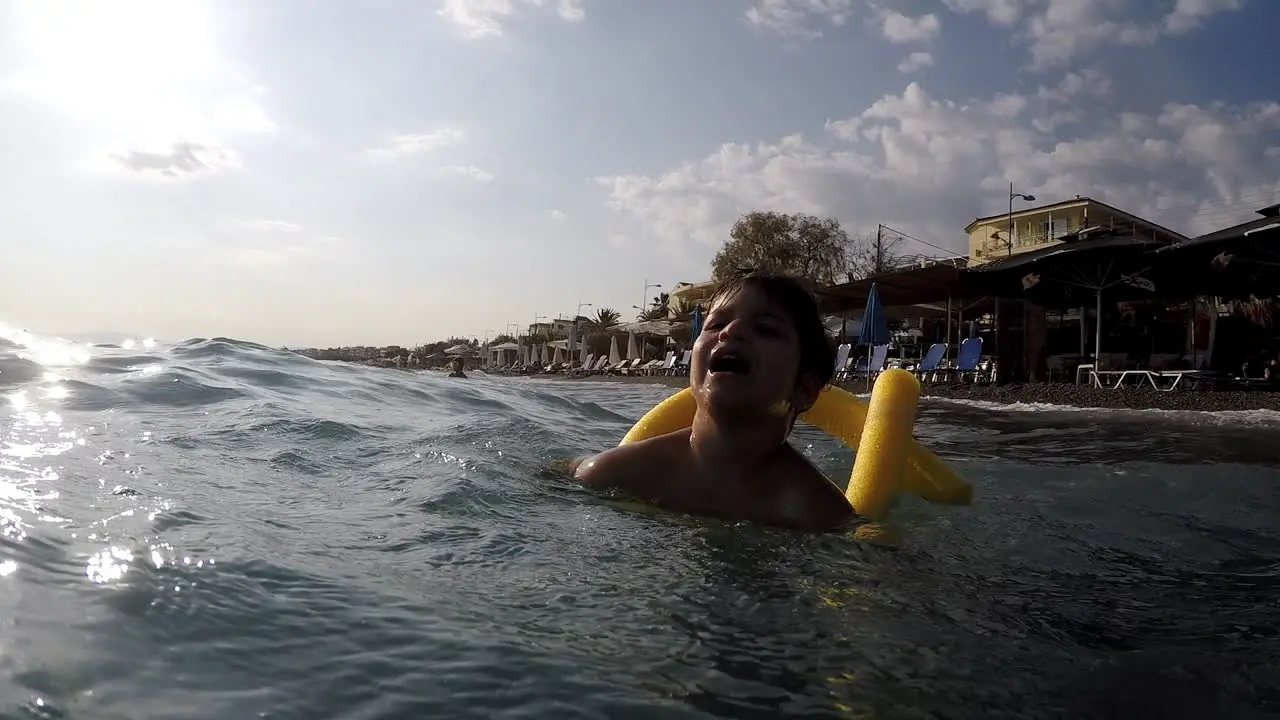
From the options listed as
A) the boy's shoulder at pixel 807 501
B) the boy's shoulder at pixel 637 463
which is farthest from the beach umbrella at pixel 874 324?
the boy's shoulder at pixel 807 501

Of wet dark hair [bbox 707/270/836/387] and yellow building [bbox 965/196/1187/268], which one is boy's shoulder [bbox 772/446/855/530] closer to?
wet dark hair [bbox 707/270/836/387]

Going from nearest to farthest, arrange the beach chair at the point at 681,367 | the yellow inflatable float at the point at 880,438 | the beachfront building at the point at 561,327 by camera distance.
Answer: the yellow inflatable float at the point at 880,438, the beach chair at the point at 681,367, the beachfront building at the point at 561,327

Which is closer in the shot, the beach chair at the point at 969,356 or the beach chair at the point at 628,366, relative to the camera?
the beach chair at the point at 969,356

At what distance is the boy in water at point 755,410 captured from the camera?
2207 mm

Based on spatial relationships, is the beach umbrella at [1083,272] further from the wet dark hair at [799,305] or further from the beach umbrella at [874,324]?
the wet dark hair at [799,305]

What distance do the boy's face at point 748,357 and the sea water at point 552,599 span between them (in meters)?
0.38

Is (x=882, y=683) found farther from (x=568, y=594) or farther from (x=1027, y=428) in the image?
(x=1027, y=428)

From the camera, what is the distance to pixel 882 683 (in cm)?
112

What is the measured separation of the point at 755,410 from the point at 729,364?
0.52 feet

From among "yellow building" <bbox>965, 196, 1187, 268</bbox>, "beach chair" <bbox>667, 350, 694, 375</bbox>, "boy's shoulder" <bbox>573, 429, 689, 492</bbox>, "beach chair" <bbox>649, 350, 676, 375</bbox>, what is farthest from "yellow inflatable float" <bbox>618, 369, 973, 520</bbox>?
"yellow building" <bbox>965, 196, 1187, 268</bbox>

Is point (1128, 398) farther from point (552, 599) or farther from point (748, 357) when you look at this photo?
point (552, 599)

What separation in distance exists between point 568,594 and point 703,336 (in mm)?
1038

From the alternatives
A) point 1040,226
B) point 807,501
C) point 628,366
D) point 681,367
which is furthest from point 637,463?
point 1040,226

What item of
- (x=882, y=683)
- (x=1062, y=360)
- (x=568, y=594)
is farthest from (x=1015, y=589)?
(x=1062, y=360)
